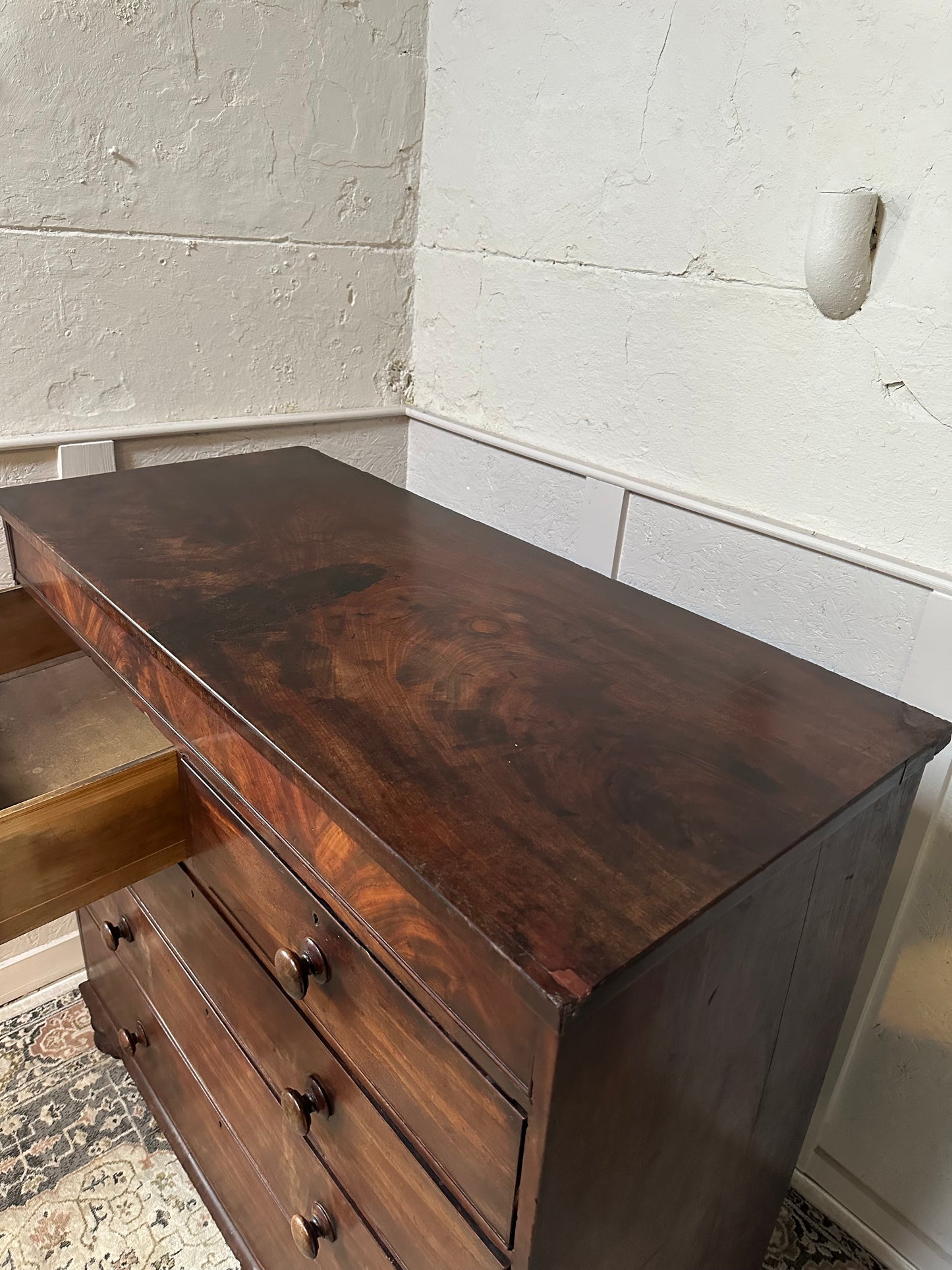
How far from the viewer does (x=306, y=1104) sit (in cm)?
78

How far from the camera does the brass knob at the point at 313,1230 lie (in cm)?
82

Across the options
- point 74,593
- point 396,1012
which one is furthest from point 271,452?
point 396,1012

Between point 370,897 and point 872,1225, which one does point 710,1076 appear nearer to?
point 370,897

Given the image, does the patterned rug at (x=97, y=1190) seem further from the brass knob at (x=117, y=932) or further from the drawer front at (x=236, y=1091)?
the brass knob at (x=117, y=932)

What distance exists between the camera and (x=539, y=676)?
32.1 inches

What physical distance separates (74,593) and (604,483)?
0.73 meters

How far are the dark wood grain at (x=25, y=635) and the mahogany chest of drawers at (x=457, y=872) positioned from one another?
15 millimetres

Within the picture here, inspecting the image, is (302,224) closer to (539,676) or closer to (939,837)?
(539,676)

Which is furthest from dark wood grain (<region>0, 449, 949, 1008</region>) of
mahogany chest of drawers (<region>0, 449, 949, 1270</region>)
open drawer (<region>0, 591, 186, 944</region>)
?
open drawer (<region>0, 591, 186, 944</region>)

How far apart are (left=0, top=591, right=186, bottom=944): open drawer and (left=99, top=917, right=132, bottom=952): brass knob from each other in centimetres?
26

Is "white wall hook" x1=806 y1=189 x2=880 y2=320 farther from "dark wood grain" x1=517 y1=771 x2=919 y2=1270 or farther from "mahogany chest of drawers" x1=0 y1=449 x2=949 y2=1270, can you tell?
"dark wood grain" x1=517 y1=771 x2=919 y2=1270

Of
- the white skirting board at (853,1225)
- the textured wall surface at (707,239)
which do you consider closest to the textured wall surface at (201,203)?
the textured wall surface at (707,239)

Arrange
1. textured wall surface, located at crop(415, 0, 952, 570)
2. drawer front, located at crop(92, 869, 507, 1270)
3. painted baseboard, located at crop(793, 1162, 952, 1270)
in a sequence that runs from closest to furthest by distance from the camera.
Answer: drawer front, located at crop(92, 869, 507, 1270), textured wall surface, located at crop(415, 0, 952, 570), painted baseboard, located at crop(793, 1162, 952, 1270)

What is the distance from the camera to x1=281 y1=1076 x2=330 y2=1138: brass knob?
0.77m
